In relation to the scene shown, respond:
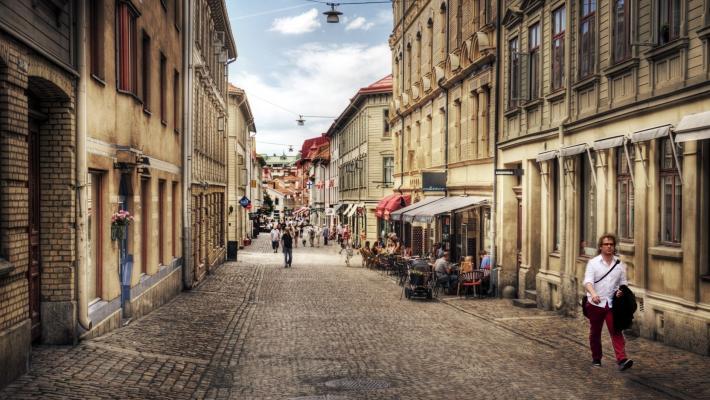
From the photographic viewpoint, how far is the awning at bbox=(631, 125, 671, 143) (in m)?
12.1

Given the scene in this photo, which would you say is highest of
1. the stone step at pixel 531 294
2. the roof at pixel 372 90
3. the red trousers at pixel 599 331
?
the roof at pixel 372 90

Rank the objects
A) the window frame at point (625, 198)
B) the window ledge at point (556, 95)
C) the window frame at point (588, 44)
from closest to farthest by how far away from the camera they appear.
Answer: the window frame at point (625, 198), the window frame at point (588, 44), the window ledge at point (556, 95)

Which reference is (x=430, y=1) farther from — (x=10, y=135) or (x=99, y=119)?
(x=10, y=135)

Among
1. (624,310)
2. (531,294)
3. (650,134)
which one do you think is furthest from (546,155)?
(624,310)

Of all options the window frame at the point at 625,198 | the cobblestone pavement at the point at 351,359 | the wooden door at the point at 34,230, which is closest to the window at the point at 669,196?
the window frame at the point at 625,198

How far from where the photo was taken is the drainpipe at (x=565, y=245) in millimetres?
16734

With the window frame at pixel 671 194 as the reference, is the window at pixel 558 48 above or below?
above

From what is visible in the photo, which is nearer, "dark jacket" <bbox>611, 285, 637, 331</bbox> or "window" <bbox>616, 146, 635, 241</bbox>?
"dark jacket" <bbox>611, 285, 637, 331</bbox>

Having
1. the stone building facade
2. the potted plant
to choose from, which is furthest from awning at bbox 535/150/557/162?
the stone building facade

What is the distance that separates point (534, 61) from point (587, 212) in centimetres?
449

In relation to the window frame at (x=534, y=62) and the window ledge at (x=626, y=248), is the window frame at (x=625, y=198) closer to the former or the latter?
the window ledge at (x=626, y=248)

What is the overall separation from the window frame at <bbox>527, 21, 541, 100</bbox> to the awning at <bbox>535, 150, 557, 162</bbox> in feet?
5.30

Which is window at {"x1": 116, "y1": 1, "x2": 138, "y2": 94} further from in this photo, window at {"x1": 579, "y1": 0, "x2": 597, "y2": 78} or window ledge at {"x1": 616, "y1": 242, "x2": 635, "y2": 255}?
window ledge at {"x1": 616, "y1": 242, "x2": 635, "y2": 255}

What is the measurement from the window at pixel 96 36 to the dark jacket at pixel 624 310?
796 centimetres
